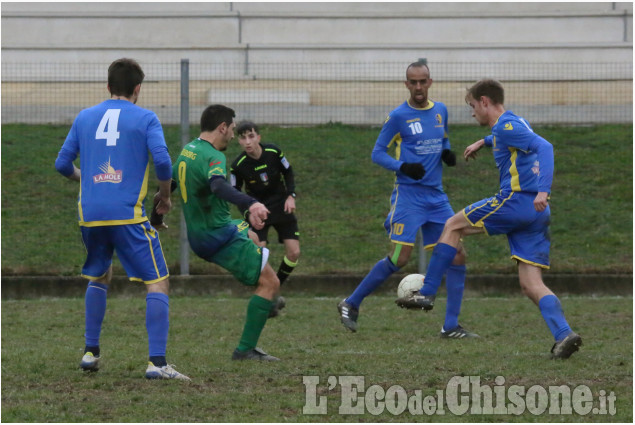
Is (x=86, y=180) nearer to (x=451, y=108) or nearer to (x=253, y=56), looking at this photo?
(x=451, y=108)

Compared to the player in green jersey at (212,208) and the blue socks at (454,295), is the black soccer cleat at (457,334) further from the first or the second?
the player in green jersey at (212,208)

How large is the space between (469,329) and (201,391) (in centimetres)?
405

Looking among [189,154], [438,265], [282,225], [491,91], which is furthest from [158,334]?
[282,225]

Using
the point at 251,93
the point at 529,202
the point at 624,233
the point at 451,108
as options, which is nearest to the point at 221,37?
the point at 251,93

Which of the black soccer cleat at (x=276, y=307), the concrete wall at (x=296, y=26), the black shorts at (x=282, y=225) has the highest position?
the concrete wall at (x=296, y=26)

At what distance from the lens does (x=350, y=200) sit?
15539 mm

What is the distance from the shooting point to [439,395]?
6711mm

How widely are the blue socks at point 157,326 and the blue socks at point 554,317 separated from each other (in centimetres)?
279

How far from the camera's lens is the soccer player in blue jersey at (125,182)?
7.27 metres

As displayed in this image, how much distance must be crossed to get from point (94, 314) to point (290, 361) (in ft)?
4.69

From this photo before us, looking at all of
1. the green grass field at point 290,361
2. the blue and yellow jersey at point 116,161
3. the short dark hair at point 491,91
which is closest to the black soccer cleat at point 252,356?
the green grass field at point 290,361

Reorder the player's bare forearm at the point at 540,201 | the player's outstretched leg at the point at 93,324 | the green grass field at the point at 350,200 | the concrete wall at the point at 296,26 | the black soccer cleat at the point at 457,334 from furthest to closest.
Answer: the concrete wall at the point at 296,26
the green grass field at the point at 350,200
the black soccer cleat at the point at 457,334
the player's bare forearm at the point at 540,201
the player's outstretched leg at the point at 93,324

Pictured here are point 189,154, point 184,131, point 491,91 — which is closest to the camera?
point 189,154

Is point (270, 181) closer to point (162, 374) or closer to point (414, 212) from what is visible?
point (414, 212)
